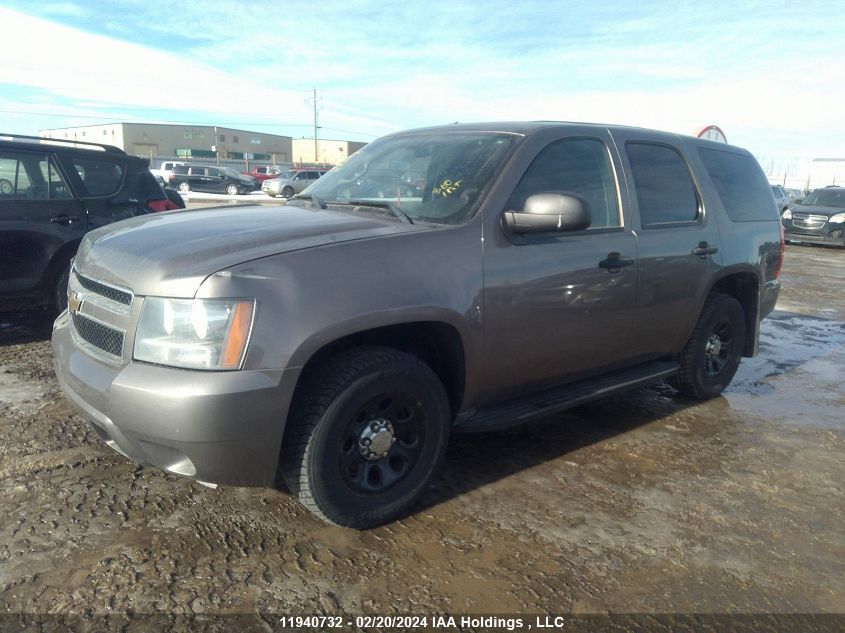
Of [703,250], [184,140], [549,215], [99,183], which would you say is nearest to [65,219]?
[99,183]

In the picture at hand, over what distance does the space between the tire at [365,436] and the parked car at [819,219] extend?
1802 centimetres

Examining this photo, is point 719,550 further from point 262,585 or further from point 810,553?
point 262,585

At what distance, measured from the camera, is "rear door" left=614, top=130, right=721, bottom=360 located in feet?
13.0

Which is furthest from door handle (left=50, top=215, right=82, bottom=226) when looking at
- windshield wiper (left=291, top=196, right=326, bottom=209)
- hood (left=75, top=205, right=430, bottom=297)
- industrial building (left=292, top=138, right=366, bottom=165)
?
industrial building (left=292, top=138, right=366, bottom=165)

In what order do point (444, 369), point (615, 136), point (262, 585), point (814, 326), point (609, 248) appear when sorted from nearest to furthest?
point (262, 585) < point (444, 369) < point (609, 248) < point (615, 136) < point (814, 326)

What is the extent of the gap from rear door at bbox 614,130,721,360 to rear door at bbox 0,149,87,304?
15.4 feet

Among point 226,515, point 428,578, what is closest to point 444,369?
point 428,578

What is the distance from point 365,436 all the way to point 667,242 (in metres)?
2.29

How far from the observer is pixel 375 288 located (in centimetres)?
274

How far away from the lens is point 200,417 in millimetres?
2412

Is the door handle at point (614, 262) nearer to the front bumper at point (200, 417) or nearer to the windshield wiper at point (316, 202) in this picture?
the windshield wiper at point (316, 202)

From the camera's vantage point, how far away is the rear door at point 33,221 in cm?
560

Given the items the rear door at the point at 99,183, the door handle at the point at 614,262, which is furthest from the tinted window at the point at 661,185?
the rear door at the point at 99,183

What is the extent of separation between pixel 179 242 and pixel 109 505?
4.13ft
